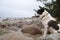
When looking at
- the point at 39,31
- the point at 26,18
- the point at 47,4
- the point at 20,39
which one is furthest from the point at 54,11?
the point at 20,39

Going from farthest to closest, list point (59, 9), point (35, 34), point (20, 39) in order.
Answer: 1. point (59, 9)
2. point (35, 34)
3. point (20, 39)

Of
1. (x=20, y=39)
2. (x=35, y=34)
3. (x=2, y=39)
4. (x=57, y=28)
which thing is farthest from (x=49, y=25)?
(x=2, y=39)

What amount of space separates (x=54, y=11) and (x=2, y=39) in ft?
33.6

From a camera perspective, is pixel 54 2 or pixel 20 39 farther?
pixel 54 2

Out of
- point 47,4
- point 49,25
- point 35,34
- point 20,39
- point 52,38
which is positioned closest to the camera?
point 52,38

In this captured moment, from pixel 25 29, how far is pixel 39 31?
70cm

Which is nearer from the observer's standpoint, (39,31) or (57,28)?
(57,28)

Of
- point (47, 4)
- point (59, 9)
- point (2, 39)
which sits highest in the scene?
point (47, 4)

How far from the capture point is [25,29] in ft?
35.0

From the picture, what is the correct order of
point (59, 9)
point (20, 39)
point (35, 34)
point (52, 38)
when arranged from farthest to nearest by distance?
point (59, 9) < point (35, 34) < point (20, 39) < point (52, 38)

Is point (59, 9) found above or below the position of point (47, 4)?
below

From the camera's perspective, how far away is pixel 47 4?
19.9m

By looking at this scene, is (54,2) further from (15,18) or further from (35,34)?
(35,34)

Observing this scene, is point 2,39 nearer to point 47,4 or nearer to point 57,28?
point 57,28
